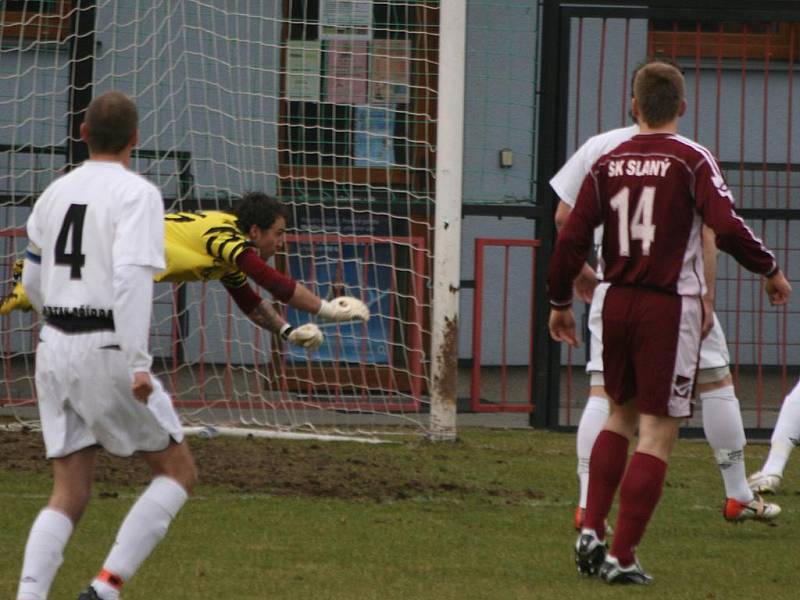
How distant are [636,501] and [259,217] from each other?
234 cm

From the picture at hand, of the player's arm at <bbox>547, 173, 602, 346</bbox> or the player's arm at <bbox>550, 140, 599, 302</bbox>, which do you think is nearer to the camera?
the player's arm at <bbox>547, 173, 602, 346</bbox>

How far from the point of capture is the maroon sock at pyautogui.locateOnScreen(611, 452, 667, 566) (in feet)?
16.6

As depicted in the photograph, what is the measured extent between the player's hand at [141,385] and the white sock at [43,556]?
48 cm

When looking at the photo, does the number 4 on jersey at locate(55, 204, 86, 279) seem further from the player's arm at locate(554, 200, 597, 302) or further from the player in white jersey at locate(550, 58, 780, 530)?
the player in white jersey at locate(550, 58, 780, 530)

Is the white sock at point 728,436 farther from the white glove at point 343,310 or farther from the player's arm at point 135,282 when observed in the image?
the player's arm at point 135,282

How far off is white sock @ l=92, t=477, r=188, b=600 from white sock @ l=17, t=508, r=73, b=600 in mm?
142

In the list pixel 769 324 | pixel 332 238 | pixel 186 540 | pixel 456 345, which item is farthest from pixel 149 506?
pixel 769 324

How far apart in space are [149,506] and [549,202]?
5.87 m

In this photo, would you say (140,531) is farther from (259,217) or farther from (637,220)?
(259,217)

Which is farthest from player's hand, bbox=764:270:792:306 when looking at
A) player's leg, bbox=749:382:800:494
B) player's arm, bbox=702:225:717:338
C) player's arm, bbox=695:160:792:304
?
player's leg, bbox=749:382:800:494

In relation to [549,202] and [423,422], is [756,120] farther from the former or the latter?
[423,422]

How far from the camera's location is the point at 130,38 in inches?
386

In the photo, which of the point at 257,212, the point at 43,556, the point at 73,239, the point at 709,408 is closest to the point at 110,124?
the point at 73,239

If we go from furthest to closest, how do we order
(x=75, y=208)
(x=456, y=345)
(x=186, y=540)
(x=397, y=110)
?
1. (x=397, y=110)
2. (x=456, y=345)
3. (x=186, y=540)
4. (x=75, y=208)
